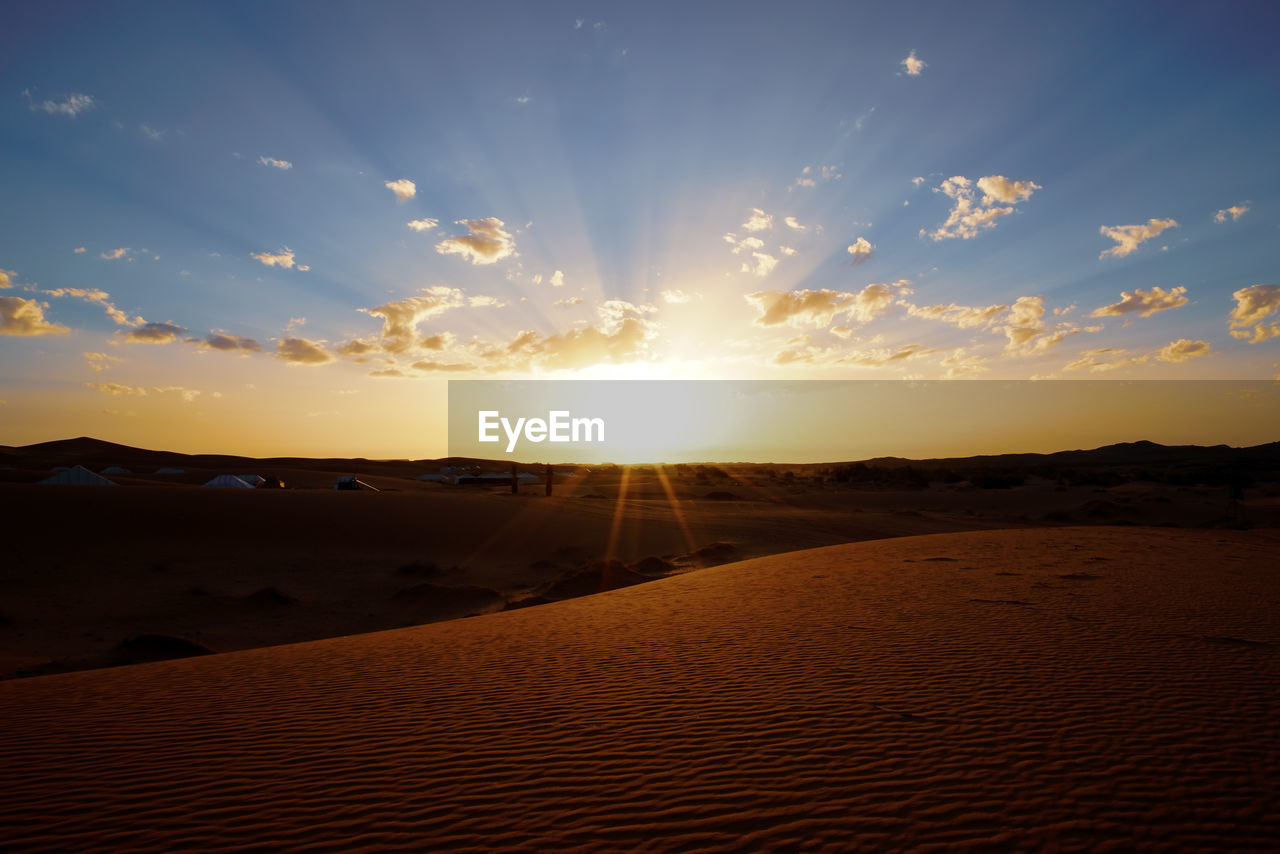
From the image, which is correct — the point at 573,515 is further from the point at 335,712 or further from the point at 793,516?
the point at 335,712

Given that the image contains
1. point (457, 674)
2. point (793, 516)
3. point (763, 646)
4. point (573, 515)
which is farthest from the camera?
point (793, 516)

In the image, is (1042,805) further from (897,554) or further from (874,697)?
(897,554)

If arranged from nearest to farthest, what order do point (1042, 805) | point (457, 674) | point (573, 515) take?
point (1042, 805) → point (457, 674) → point (573, 515)

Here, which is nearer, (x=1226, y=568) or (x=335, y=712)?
(x=335, y=712)

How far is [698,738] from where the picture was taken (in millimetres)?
5059

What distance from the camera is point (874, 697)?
5.82 meters

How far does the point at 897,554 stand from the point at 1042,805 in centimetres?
1256

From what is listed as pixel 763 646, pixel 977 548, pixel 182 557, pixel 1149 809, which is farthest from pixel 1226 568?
pixel 182 557

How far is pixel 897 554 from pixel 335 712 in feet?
42.8

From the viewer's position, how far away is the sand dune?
3764 mm

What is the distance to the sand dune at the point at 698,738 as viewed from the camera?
3.76m

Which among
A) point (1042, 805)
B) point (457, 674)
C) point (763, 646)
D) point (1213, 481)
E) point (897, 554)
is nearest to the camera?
point (1042, 805)

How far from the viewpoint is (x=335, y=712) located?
19.8ft

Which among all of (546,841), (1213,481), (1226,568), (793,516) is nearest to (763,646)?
(546,841)
